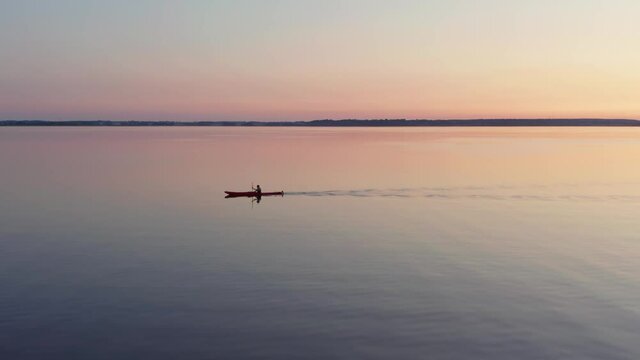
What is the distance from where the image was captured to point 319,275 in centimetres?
2894

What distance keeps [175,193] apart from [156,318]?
39.4 m

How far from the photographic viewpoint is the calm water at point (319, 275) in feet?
67.1

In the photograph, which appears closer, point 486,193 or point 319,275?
point 319,275

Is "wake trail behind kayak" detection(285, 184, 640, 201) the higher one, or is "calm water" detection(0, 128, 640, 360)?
"calm water" detection(0, 128, 640, 360)

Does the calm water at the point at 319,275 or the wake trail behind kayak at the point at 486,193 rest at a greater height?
the calm water at the point at 319,275

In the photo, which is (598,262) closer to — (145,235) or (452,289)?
(452,289)

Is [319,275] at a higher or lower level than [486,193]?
higher

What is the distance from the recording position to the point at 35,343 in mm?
20031

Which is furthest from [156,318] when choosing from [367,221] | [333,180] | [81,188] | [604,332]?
[333,180]

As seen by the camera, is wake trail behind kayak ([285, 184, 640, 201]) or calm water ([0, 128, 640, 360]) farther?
wake trail behind kayak ([285, 184, 640, 201])

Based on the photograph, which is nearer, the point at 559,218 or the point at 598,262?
the point at 598,262

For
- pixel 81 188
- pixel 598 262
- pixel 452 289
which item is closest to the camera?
pixel 452 289

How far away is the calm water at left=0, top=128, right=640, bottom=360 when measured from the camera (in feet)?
67.1

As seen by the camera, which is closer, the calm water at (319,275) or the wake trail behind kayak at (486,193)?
the calm water at (319,275)
